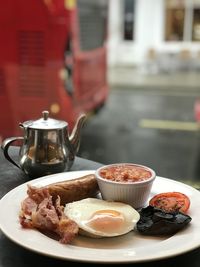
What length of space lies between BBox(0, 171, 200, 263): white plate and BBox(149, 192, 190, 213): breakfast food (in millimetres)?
26

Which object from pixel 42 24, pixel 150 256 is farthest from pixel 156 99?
pixel 150 256

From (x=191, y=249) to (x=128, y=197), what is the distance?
0.30 m

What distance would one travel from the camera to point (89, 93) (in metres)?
5.20

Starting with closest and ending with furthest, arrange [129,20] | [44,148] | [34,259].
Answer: [34,259], [44,148], [129,20]

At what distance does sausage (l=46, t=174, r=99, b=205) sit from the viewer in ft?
4.23

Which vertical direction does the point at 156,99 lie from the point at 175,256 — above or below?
below

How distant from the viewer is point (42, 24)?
141 inches

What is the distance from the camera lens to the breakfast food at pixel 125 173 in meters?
1.36

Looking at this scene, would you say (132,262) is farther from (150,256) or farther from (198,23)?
(198,23)

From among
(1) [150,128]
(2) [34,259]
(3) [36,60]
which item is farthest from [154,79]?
(2) [34,259]

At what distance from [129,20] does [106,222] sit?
46.5 ft

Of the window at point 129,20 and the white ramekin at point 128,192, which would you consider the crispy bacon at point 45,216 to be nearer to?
the white ramekin at point 128,192

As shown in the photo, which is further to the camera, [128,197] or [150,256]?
[128,197]

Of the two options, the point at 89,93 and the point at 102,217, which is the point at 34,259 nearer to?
the point at 102,217
